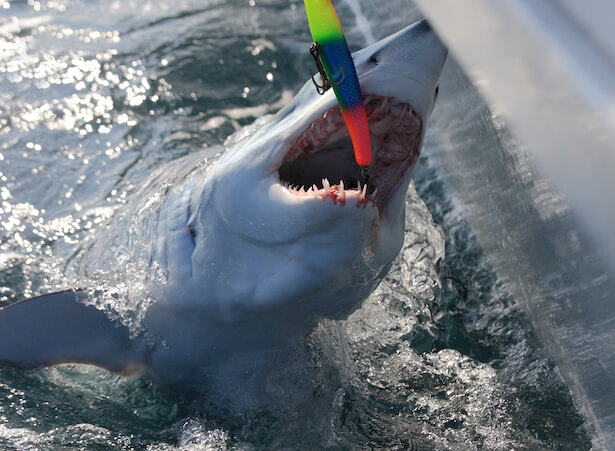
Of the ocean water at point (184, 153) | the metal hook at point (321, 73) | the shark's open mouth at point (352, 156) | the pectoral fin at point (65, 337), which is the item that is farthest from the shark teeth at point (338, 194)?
the pectoral fin at point (65, 337)

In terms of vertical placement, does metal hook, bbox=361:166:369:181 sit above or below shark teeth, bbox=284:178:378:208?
above

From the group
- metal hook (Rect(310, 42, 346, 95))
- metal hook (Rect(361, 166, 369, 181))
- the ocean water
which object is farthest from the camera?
the ocean water

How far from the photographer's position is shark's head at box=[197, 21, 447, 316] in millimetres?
1355

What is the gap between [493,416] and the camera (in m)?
1.87

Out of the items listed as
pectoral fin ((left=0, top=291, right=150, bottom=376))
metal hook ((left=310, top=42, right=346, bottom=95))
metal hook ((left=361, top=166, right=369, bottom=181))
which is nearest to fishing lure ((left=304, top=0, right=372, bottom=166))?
metal hook ((left=310, top=42, right=346, bottom=95))

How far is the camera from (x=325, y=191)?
1.34 meters

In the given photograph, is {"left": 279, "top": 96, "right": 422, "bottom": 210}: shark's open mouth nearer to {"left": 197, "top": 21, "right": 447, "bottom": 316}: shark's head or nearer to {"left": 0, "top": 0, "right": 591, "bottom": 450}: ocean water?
{"left": 197, "top": 21, "right": 447, "bottom": 316}: shark's head

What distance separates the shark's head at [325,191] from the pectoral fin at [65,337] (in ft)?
1.64

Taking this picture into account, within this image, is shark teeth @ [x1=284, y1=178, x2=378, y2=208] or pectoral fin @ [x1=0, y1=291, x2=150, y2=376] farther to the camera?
pectoral fin @ [x1=0, y1=291, x2=150, y2=376]

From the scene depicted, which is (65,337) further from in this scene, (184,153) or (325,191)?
(184,153)

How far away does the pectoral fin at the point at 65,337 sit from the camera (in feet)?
6.25

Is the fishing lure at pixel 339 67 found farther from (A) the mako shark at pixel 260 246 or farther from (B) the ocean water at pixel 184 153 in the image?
(B) the ocean water at pixel 184 153

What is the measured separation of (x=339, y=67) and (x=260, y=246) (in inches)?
17.6

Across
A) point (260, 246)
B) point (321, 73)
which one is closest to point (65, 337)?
point (260, 246)
